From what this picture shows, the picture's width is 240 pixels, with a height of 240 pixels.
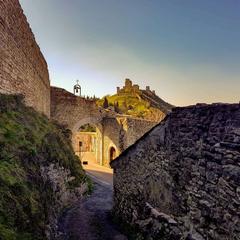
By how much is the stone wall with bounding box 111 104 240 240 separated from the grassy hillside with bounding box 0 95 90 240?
9.15 ft

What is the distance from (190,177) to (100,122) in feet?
83.4

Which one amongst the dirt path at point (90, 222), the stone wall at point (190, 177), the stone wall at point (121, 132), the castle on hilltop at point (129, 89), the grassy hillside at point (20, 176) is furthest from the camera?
the castle on hilltop at point (129, 89)

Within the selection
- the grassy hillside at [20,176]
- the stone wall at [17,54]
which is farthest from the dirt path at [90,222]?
the stone wall at [17,54]

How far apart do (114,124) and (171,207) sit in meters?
23.6

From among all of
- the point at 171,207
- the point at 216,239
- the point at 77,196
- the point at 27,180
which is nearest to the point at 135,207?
the point at 171,207

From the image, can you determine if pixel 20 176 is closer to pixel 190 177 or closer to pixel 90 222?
pixel 190 177

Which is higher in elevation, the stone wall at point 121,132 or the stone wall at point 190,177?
the stone wall at point 121,132

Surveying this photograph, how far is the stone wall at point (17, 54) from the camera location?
10836 mm

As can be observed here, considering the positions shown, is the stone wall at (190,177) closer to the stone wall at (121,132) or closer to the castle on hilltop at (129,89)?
the stone wall at (121,132)

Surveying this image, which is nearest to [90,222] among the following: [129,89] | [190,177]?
[190,177]

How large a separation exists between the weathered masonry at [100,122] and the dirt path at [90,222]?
503 inches

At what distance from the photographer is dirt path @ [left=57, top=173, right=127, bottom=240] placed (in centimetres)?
1051

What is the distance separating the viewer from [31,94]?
15938 mm

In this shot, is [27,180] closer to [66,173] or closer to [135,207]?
[135,207]
